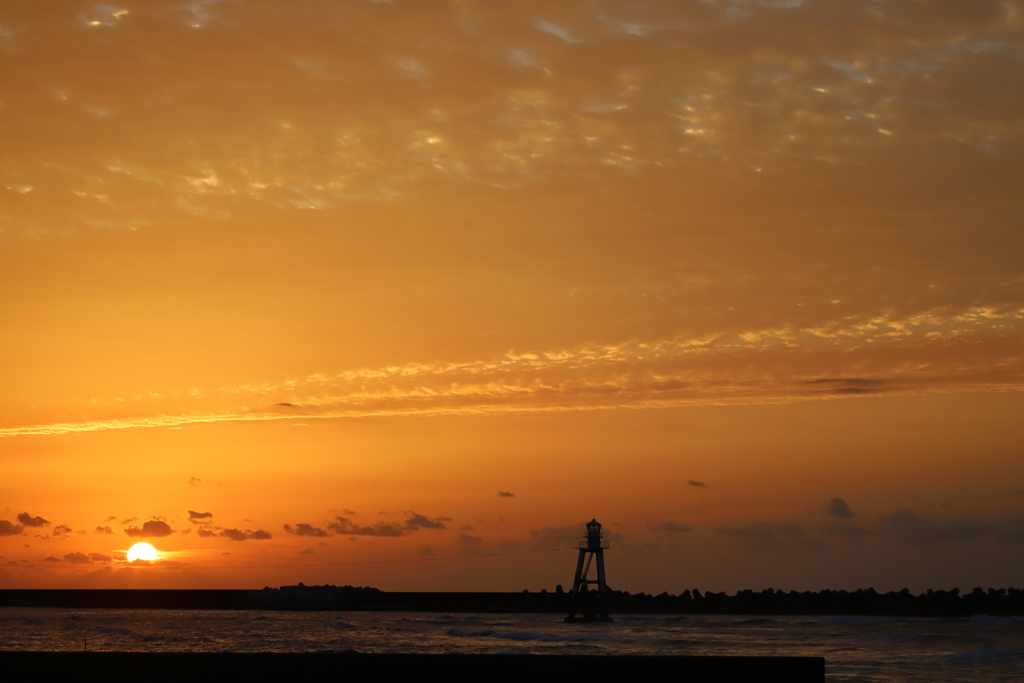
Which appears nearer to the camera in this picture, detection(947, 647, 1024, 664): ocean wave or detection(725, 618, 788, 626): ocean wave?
detection(947, 647, 1024, 664): ocean wave

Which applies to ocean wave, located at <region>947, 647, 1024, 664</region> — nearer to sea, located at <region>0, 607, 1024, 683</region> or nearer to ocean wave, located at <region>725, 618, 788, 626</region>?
sea, located at <region>0, 607, 1024, 683</region>

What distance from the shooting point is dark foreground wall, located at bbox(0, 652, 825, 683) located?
14.9 metres

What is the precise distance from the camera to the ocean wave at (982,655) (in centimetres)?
4584

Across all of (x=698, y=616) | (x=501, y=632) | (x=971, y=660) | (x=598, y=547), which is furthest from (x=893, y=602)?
(x=971, y=660)

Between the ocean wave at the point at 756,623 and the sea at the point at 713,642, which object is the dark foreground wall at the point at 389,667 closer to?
the sea at the point at 713,642

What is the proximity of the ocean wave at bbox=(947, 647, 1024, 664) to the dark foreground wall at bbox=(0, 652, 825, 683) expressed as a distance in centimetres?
3554

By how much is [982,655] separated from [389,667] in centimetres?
4245

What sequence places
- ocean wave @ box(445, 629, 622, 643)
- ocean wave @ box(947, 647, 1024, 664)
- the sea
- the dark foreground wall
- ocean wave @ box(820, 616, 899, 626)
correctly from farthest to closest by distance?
ocean wave @ box(820, 616, 899, 626), ocean wave @ box(445, 629, 622, 643), ocean wave @ box(947, 647, 1024, 664), the sea, the dark foreground wall

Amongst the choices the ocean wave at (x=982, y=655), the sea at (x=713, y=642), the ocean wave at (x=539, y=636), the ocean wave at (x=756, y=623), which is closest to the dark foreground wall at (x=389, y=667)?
the sea at (x=713, y=642)

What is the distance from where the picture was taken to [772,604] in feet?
350

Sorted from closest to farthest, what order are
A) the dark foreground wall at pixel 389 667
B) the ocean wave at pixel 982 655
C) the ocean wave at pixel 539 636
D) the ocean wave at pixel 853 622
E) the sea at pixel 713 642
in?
the dark foreground wall at pixel 389 667
the sea at pixel 713 642
the ocean wave at pixel 982 655
the ocean wave at pixel 539 636
the ocean wave at pixel 853 622

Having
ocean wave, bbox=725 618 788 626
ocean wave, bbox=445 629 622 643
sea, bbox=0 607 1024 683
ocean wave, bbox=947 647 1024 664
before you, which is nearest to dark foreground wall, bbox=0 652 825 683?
sea, bbox=0 607 1024 683

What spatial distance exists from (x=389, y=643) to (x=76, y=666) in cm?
4303

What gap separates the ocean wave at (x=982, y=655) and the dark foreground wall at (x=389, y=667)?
3554 cm
